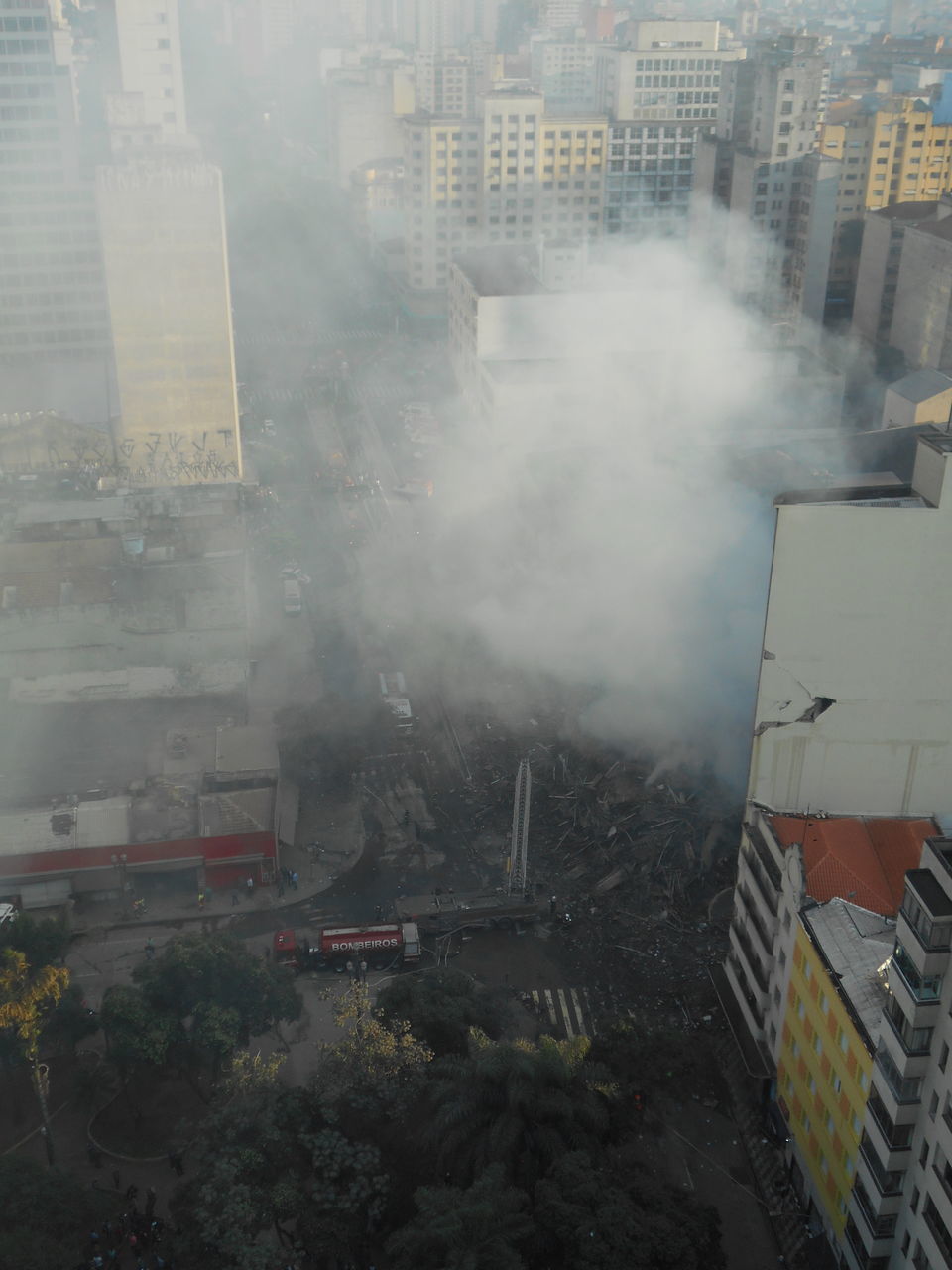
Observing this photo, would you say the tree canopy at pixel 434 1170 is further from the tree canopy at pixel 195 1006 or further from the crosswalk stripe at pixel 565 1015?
the crosswalk stripe at pixel 565 1015

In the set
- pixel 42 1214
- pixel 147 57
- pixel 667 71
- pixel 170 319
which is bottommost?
pixel 42 1214

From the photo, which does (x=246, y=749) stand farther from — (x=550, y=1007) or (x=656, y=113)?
(x=656, y=113)

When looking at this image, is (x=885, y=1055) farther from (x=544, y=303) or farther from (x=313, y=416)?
(x=313, y=416)

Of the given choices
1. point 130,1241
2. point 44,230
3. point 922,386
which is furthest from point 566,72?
point 130,1241

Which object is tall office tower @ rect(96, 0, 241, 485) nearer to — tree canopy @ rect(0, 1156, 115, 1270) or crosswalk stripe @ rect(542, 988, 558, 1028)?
crosswalk stripe @ rect(542, 988, 558, 1028)

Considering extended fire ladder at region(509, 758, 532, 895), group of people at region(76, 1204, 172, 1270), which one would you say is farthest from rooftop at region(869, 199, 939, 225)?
group of people at region(76, 1204, 172, 1270)

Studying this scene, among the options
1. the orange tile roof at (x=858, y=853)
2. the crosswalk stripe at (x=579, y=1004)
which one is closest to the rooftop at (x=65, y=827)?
the crosswalk stripe at (x=579, y=1004)
